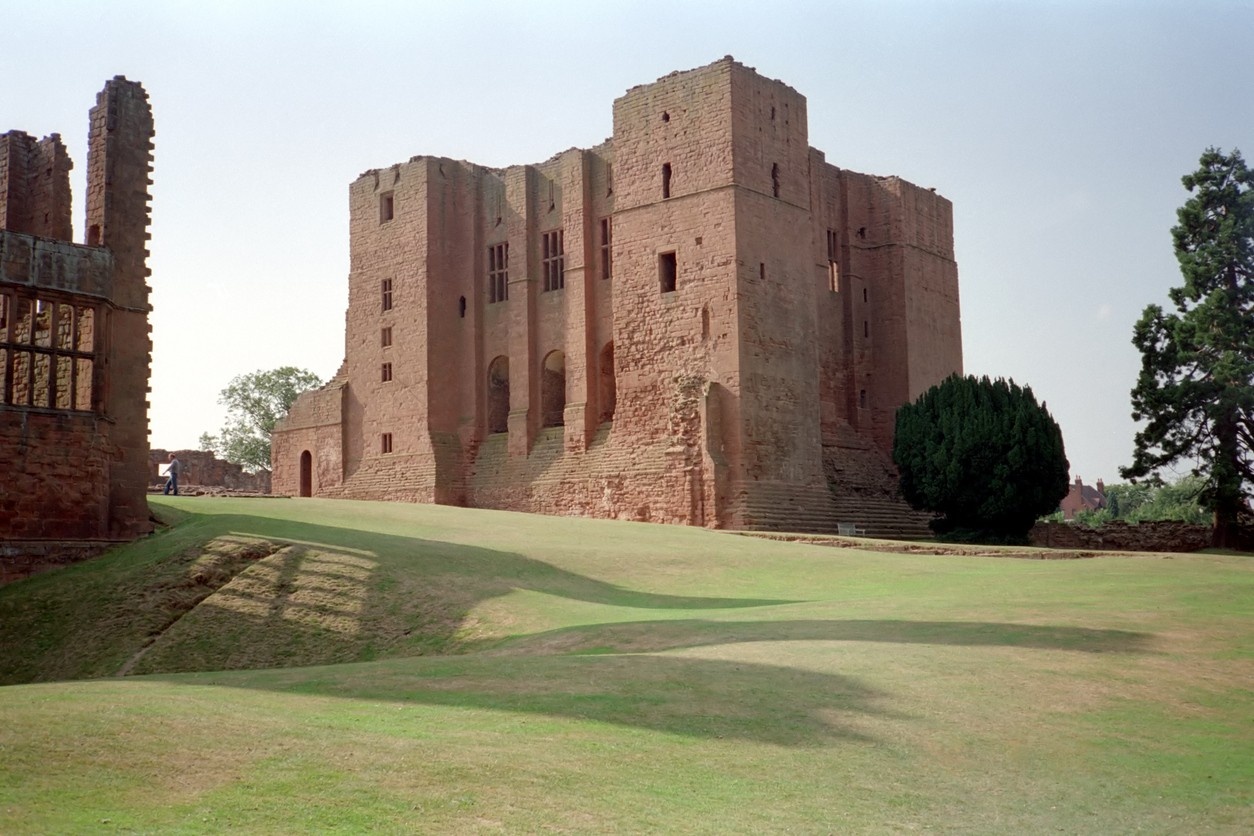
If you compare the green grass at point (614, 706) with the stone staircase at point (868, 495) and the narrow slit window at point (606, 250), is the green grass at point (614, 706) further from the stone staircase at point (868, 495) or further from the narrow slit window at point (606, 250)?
the narrow slit window at point (606, 250)

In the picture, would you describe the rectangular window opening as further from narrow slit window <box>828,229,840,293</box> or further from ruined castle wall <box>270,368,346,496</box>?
ruined castle wall <box>270,368,346,496</box>

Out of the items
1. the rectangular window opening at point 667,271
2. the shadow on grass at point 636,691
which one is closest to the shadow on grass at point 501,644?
the shadow on grass at point 636,691

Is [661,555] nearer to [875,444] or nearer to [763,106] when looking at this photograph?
[763,106]

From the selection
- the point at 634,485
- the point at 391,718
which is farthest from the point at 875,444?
the point at 391,718

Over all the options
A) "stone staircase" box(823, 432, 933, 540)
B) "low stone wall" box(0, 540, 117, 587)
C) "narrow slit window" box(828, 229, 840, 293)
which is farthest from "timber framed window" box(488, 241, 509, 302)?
"low stone wall" box(0, 540, 117, 587)

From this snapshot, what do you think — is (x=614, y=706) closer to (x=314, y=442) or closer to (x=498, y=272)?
(x=498, y=272)

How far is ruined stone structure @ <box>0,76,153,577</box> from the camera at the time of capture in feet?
68.1

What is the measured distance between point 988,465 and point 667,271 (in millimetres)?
10578

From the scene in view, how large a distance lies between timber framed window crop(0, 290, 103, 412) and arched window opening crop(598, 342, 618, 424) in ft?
58.8

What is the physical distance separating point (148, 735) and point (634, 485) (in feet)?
94.0

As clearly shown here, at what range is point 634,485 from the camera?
3572cm

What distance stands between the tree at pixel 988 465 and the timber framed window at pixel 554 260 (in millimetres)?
12542

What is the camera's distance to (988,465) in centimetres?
3372

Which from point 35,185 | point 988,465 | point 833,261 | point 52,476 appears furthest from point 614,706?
point 833,261
